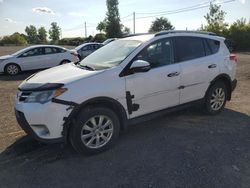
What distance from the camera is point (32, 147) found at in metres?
4.86

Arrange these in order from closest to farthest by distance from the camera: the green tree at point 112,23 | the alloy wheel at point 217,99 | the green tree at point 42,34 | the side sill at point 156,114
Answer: the side sill at point 156,114, the alloy wheel at point 217,99, the green tree at point 112,23, the green tree at point 42,34

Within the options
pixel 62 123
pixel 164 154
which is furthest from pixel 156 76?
pixel 62 123

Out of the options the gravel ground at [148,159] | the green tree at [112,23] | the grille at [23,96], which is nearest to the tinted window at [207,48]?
the gravel ground at [148,159]

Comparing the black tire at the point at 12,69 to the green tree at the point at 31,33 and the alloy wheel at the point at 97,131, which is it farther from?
the green tree at the point at 31,33

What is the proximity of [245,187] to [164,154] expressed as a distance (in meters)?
1.26

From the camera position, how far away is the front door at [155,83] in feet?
15.6

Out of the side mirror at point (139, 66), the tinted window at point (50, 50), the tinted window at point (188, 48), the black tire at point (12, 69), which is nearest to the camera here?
the side mirror at point (139, 66)

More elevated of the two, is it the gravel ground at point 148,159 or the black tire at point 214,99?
the black tire at point 214,99

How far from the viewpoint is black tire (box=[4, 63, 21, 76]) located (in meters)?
13.9

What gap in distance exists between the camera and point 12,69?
13992 millimetres

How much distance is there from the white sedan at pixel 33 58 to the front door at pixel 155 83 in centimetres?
903

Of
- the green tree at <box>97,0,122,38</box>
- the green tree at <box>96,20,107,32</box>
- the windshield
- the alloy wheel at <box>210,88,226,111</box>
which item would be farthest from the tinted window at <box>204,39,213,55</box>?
the green tree at <box>96,20,107,32</box>

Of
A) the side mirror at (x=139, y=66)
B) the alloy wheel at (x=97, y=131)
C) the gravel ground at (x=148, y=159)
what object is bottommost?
the gravel ground at (x=148, y=159)

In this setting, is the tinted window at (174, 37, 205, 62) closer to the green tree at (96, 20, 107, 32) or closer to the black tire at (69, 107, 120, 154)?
the black tire at (69, 107, 120, 154)
